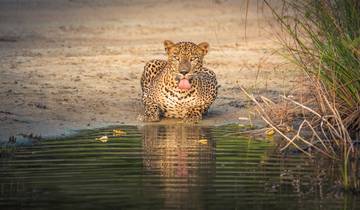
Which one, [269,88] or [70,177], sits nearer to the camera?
[70,177]

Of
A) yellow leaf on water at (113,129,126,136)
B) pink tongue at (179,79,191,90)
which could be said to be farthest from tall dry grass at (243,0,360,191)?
pink tongue at (179,79,191,90)

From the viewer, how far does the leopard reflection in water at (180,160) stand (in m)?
10.0

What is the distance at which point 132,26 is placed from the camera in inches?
1036

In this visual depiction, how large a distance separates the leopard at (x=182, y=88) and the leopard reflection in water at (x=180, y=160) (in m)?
0.37

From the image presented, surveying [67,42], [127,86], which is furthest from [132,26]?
[127,86]

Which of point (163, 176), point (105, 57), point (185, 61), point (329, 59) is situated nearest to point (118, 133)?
point (185, 61)

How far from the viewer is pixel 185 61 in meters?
15.3

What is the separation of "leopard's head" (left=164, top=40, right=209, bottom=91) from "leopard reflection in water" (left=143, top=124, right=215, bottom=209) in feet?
2.07

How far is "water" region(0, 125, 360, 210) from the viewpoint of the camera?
9609mm

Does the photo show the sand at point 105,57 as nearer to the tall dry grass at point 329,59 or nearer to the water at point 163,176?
the tall dry grass at point 329,59

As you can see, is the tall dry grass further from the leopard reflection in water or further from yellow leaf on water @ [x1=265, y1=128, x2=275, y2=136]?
the leopard reflection in water

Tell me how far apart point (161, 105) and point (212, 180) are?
4.97 meters

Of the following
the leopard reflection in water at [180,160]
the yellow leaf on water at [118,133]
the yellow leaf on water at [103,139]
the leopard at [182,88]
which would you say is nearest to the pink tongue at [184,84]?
the leopard at [182,88]

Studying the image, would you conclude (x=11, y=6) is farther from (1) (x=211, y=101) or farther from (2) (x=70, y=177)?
(2) (x=70, y=177)
